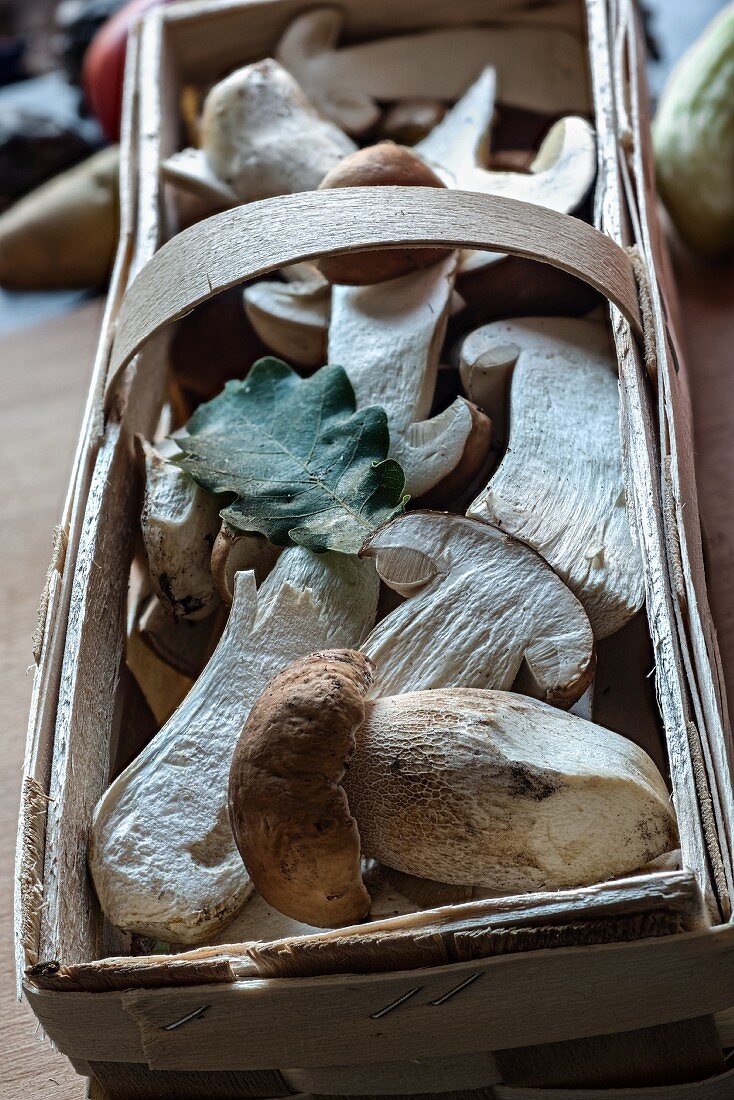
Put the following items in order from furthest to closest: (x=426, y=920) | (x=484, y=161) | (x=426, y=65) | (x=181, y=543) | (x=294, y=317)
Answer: (x=426, y=65)
(x=484, y=161)
(x=294, y=317)
(x=181, y=543)
(x=426, y=920)

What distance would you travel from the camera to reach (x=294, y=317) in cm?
80

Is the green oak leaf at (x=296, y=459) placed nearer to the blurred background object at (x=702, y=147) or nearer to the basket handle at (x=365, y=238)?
the basket handle at (x=365, y=238)

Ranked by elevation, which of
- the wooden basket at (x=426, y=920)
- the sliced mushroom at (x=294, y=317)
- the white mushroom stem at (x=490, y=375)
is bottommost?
the wooden basket at (x=426, y=920)

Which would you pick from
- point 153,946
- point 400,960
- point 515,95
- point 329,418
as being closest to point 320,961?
point 400,960

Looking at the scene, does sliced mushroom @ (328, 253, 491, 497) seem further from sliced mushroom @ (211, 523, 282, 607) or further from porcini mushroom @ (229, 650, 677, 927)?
porcini mushroom @ (229, 650, 677, 927)

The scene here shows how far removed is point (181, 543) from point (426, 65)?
651 millimetres

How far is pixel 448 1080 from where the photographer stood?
498 millimetres

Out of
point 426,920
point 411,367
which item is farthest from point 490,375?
point 426,920

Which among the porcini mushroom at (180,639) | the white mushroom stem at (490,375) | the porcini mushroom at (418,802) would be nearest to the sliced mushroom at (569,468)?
the white mushroom stem at (490,375)

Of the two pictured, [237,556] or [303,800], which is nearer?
[303,800]

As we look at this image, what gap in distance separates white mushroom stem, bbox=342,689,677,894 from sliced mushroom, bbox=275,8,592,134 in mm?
741

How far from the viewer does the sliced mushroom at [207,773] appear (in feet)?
1.75

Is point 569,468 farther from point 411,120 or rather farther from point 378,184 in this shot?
point 411,120

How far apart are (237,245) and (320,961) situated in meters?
0.44
